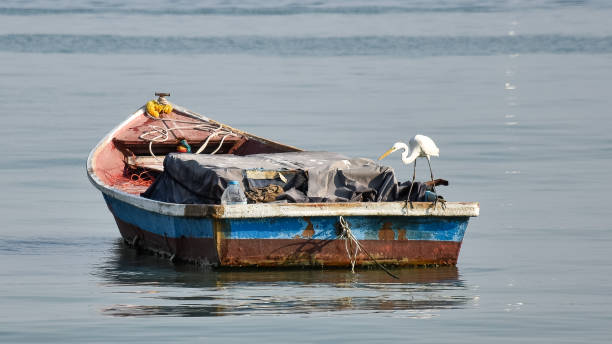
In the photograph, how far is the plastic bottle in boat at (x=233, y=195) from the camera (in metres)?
12.5

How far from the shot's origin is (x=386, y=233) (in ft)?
41.7

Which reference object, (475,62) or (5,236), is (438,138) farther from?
(475,62)

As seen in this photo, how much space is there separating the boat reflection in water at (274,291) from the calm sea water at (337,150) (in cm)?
4

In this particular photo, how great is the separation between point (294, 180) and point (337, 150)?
9380 millimetres

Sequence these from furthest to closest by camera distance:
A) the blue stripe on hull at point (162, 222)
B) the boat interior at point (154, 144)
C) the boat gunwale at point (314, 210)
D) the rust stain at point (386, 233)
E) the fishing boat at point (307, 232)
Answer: the boat interior at point (154, 144), the rust stain at point (386, 233), the blue stripe on hull at point (162, 222), the fishing boat at point (307, 232), the boat gunwale at point (314, 210)

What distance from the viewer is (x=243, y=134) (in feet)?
59.1

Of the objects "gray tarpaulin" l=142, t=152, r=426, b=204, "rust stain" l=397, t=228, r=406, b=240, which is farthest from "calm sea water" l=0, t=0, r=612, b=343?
"gray tarpaulin" l=142, t=152, r=426, b=204

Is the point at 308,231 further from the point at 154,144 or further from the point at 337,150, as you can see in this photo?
the point at 337,150

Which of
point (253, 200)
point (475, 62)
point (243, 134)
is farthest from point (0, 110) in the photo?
point (475, 62)

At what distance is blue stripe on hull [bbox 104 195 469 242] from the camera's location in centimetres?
1238

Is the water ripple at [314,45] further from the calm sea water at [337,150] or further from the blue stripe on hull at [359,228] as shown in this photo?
the blue stripe on hull at [359,228]

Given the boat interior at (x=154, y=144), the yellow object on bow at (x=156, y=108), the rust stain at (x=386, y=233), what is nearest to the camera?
the rust stain at (x=386, y=233)

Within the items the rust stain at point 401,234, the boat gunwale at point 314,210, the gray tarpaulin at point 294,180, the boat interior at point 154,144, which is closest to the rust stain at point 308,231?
the boat gunwale at point 314,210

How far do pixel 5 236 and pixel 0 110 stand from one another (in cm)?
1514
